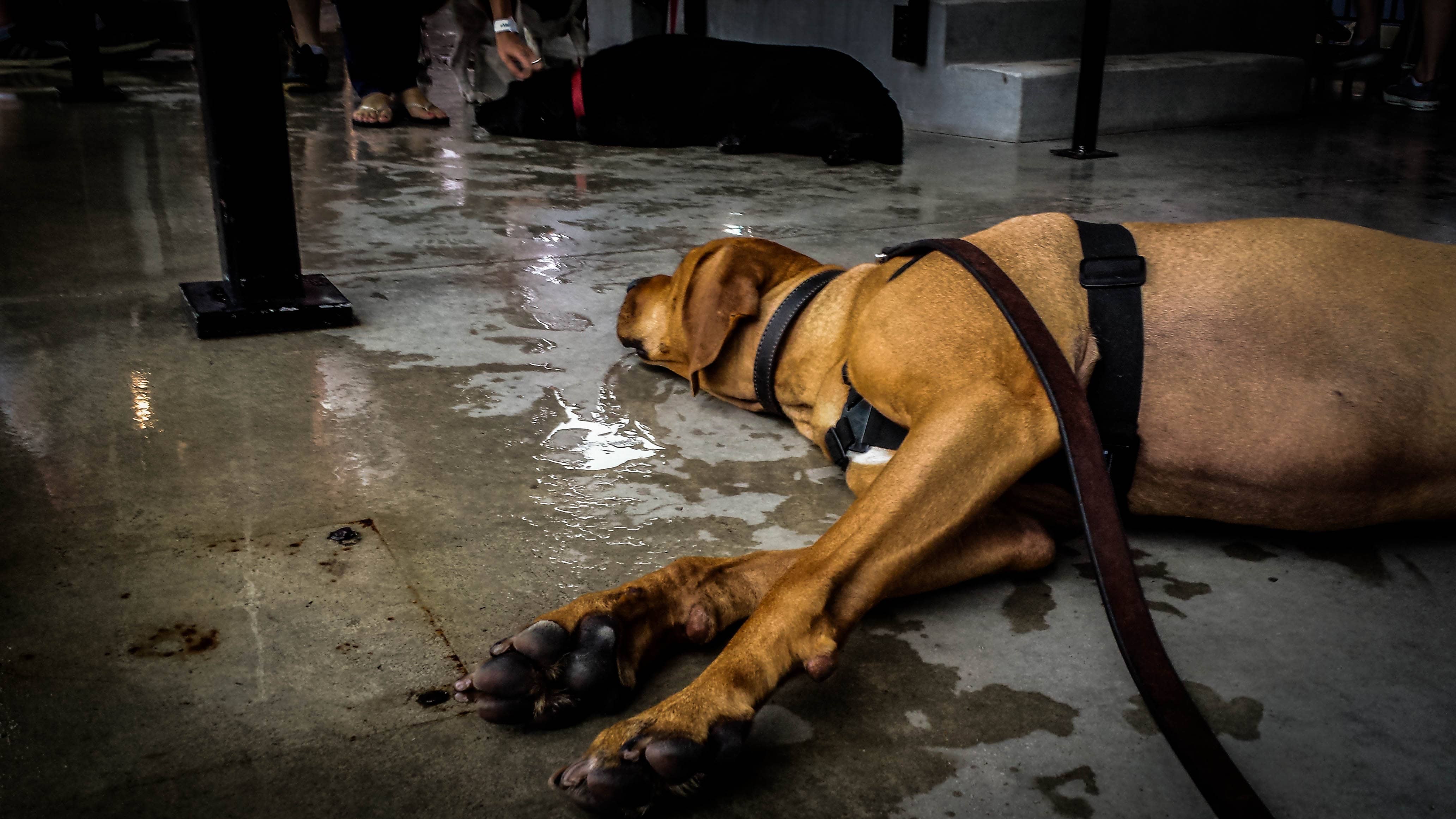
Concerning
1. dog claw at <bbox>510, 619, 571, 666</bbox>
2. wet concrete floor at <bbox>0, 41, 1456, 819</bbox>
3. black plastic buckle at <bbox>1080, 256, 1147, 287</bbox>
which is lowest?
wet concrete floor at <bbox>0, 41, 1456, 819</bbox>

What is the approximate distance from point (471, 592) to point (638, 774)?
2.24ft

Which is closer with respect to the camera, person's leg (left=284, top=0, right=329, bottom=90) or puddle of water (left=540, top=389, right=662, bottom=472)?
puddle of water (left=540, top=389, right=662, bottom=472)

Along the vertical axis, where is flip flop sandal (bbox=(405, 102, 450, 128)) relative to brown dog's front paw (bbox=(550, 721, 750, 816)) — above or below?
above

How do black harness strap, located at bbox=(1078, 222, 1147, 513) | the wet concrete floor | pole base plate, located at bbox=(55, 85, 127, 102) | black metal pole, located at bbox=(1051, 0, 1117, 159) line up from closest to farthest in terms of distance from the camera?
1. the wet concrete floor
2. black harness strap, located at bbox=(1078, 222, 1147, 513)
3. black metal pole, located at bbox=(1051, 0, 1117, 159)
4. pole base plate, located at bbox=(55, 85, 127, 102)

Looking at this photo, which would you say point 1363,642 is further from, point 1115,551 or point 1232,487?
point 1115,551

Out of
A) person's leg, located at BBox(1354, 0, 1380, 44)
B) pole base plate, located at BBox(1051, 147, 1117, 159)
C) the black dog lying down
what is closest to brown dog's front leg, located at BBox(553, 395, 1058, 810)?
the black dog lying down

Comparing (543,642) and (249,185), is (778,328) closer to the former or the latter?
(543,642)

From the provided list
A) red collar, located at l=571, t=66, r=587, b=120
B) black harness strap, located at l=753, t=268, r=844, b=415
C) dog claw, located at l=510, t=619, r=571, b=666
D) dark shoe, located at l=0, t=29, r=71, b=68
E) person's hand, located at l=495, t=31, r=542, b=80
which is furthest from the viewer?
dark shoe, located at l=0, t=29, r=71, b=68

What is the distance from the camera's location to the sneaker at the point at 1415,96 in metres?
8.74

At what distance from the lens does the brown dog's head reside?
8.80 ft

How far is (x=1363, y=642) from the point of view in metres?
1.96

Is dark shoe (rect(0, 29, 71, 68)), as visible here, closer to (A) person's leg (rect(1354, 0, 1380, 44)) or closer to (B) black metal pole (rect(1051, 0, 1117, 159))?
(B) black metal pole (rect(1051, 0, 1117, 159))

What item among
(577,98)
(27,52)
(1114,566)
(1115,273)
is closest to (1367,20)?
(577,98)

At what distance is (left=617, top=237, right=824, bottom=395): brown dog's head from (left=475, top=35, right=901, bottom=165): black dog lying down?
3767mm
